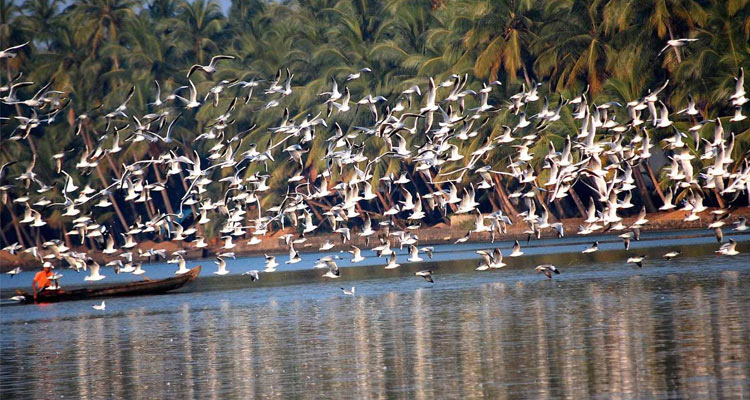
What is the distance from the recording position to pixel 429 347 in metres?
27.8

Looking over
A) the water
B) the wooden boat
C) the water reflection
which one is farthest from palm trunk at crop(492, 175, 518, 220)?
the water reflection

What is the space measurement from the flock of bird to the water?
1717 millimetres

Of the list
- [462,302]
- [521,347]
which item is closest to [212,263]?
[462,302]

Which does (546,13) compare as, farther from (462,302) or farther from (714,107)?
(462,302)

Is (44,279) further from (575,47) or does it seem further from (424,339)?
(575,47)

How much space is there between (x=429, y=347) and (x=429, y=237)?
1793 inches

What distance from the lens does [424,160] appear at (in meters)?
45.4

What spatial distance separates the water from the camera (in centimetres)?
2273

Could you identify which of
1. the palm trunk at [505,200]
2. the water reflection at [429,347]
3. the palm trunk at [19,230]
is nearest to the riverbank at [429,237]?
the palm trunk at [505,200]

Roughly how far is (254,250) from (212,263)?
5287 mm

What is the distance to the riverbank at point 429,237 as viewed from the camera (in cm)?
6172

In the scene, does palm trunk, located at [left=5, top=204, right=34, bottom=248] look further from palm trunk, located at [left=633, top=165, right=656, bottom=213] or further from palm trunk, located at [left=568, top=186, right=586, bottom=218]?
palm trunk, located at [left=633, top=165, right=656, bottom=213]

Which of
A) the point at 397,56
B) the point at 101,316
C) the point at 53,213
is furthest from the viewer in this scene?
the point at 53,213

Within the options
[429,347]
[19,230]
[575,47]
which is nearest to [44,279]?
[429,347]
